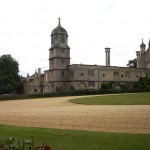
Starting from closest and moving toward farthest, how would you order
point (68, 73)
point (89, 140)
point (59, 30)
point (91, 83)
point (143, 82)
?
point (89, 140)
point (59, 30)
point (68, 73)
point (91, 83)
point (143, 82)

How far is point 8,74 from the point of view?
7069 cm

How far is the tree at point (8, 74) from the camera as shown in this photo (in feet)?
228

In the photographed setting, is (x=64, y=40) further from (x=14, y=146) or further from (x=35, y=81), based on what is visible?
(x=14, y=146)

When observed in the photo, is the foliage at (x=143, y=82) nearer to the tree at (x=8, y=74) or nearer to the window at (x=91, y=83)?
the window at (x=91, y=83)

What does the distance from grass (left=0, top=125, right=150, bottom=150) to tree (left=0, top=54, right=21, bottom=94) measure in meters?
56.3

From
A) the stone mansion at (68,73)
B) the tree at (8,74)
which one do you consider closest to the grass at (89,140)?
the stone mansion at (68,73)

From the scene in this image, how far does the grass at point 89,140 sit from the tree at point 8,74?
56297 millimetres

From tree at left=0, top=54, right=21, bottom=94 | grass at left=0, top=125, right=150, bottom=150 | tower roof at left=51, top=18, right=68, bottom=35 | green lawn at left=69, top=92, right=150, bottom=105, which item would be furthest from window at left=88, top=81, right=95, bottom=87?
grass at left=0, top=125, right=150, bottom=150

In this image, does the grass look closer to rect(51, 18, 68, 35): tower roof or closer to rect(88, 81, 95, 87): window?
rect(51, 18, 68, 35): tower roof

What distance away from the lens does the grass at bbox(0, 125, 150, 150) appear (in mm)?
11016

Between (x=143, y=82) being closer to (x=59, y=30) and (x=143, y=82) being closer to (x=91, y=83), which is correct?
(x=91, y=83)

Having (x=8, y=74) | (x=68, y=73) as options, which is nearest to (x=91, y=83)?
(x=68, y=73)

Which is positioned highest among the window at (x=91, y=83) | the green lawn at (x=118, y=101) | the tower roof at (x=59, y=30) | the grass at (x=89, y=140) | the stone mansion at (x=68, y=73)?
the tower roof at (x=59, y=30)

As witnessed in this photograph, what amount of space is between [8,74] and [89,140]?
60.5 meters
